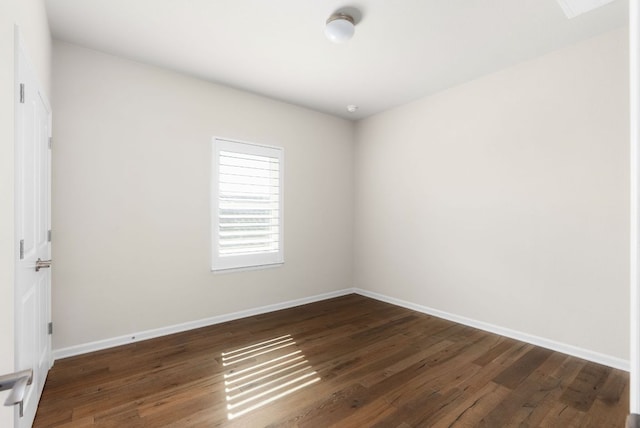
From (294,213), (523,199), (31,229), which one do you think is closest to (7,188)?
(31,229)

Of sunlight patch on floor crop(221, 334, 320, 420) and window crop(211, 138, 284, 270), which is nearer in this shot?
sunlight patch on floor crop(221, 334, 320, 420)

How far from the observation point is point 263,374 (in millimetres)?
2514

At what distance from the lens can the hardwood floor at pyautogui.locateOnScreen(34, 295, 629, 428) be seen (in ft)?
6.56

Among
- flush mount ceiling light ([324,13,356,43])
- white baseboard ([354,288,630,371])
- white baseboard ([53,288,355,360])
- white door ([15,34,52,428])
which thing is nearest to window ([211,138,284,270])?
white baseboard ([53,288,355,360])

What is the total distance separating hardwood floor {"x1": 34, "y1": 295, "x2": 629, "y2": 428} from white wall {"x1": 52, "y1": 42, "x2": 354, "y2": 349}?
1.32 ft

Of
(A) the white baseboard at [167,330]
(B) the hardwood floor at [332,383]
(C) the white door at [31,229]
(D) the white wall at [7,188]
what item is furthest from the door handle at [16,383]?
(A) the white baseboard at [167,330]

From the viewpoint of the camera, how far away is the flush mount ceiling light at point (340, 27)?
2416mm

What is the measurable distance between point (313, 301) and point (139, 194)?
2602 millimetres

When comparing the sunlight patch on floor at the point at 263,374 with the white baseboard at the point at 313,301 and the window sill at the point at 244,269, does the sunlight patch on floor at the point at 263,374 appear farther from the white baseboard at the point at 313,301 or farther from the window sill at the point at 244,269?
the window sill at the point at 244,269

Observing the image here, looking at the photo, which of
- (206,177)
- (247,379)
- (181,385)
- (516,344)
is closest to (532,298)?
(516,344)

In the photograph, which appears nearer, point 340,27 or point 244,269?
point 340,27

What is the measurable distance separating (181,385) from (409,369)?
5.84 ft

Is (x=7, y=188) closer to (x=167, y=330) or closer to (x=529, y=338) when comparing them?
(x=167, y=330)

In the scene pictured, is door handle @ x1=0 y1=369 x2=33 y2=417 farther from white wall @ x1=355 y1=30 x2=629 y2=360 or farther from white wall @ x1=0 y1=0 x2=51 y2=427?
white wall @ x1=355 y1=30 x2=629 y2=360
